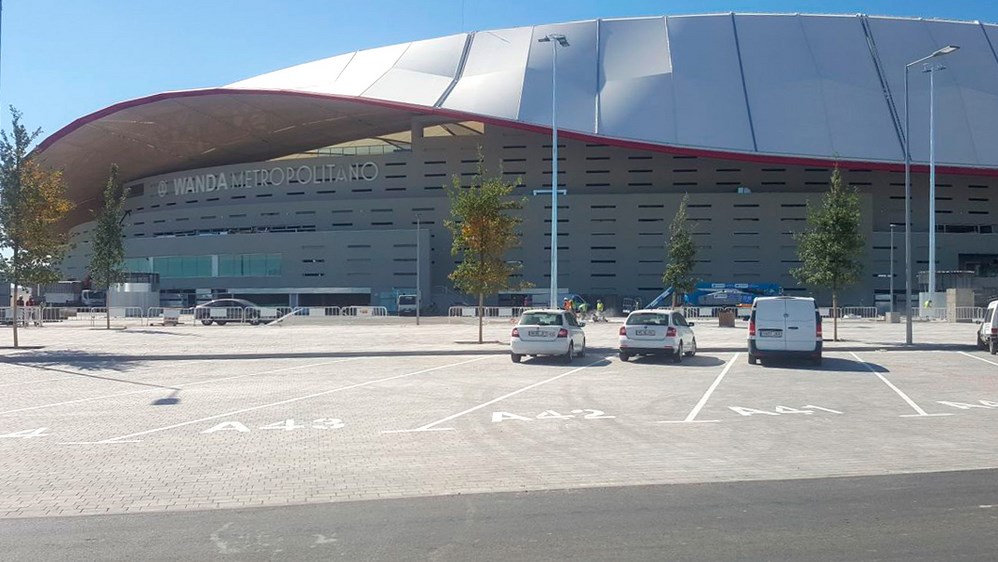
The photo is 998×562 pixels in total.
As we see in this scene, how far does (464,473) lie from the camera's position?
26.9ft

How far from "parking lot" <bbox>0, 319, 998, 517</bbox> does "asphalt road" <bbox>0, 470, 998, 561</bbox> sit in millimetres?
555

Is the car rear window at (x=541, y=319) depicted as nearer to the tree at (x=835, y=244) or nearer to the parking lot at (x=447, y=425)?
the parking lot at (x=447, y=425)

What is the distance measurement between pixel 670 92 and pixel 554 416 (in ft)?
155

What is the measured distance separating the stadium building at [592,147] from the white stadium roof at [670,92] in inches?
6.7

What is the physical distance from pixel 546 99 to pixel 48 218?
3476 centimetres

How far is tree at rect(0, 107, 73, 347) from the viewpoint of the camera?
26.2m

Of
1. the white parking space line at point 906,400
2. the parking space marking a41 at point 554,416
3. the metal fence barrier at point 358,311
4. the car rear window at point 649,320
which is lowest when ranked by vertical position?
the white parking space line at point 906,400

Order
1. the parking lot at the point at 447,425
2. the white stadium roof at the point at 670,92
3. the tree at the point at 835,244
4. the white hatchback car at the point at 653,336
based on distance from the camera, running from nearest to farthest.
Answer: the parking lot at the point at 447,425 → the white hatchback car at the point at 653,336 → the tree at the point at 835,244 → the white stadium roof at the point at 670,92

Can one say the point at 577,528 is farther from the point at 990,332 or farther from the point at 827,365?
the point at 990,332

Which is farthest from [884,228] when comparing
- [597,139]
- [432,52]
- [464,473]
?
[464,473]

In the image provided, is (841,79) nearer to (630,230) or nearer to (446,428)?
(630,230)

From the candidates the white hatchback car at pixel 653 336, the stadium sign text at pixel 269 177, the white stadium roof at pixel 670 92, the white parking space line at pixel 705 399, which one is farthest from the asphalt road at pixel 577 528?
the stadium sign text at pixel 269 177

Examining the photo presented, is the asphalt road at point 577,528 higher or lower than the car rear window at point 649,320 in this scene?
lower

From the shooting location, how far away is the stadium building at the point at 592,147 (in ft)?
181
